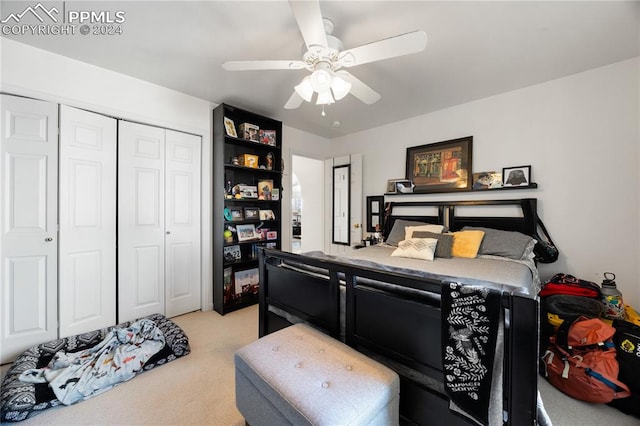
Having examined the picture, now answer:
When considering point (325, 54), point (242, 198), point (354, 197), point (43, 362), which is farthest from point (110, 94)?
point (354, 197)

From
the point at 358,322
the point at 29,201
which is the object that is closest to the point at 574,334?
the point at 358,322

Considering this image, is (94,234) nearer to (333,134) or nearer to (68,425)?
(68,425)

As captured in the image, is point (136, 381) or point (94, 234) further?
point (94, 234)

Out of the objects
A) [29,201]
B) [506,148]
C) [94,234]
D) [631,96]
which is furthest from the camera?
[506,148]

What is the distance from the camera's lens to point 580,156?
247cm

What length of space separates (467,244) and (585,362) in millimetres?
1219

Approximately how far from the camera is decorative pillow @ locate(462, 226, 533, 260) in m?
2.49

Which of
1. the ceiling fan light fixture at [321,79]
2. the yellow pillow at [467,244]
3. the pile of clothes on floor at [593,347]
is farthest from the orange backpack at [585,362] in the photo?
the ceiling fan light fixture at [321,79]

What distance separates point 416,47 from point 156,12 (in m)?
1.75

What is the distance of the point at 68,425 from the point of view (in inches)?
57.9

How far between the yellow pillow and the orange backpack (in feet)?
2.92

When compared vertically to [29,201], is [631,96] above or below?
above

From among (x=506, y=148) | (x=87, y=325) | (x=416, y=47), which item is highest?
(x=416, y=47)

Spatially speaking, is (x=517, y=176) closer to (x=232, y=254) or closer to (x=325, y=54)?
(x=325, y=54)
